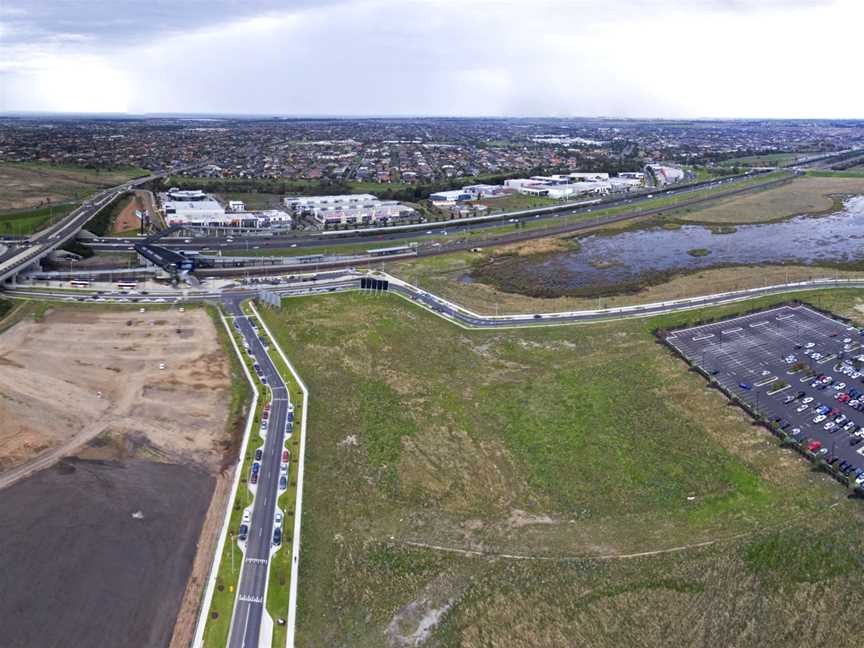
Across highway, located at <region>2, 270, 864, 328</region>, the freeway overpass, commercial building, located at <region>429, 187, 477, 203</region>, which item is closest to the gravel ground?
highway, located at <region>2, 270, 864, 328</region>

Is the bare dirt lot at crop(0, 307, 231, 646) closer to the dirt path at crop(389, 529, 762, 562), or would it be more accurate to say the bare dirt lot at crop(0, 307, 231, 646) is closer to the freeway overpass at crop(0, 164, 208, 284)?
the dirt path at crop(389, 529, 762, 562)

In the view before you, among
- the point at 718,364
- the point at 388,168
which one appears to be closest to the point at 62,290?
the point at 718,364

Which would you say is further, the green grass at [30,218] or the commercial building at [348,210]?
the commercial building at [348,210]

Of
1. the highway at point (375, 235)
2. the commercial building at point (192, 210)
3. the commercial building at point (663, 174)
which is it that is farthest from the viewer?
the commercial building at point (663, 174)

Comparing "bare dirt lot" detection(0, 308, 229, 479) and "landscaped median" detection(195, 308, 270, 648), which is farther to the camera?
"bare dirt lot" detection(0, 308, 229, 479)

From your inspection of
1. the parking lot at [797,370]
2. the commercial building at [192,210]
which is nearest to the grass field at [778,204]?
the parking lot at [797,370]

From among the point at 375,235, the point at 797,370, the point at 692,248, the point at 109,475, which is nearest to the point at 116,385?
the point at 109,475

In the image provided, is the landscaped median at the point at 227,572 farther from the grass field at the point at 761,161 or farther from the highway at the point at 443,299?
the grass field at the point at 761,161
